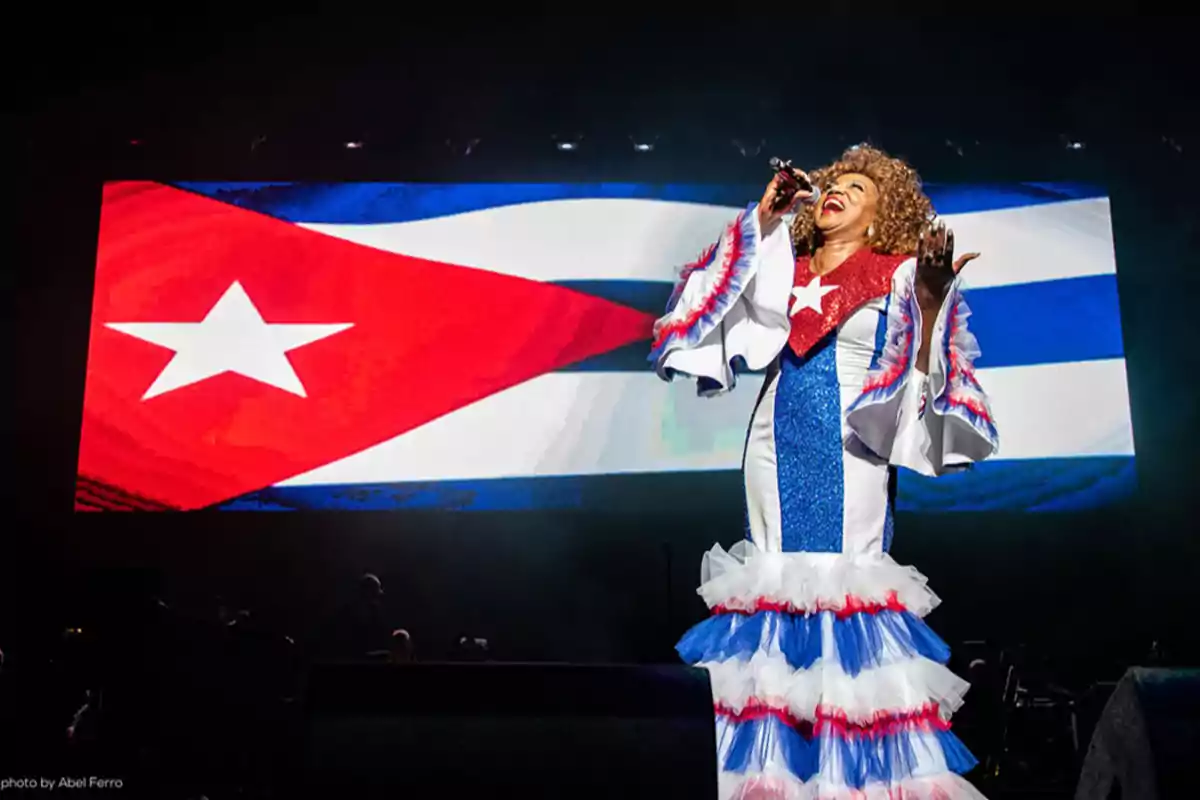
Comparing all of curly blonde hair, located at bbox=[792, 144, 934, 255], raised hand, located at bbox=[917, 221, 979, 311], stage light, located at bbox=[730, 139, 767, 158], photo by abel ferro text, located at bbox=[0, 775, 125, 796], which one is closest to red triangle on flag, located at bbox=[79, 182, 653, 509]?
stage light, located at bbox=[730, 139, 767, 158]

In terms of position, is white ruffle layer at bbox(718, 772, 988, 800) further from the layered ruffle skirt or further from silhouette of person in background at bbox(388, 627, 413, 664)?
Answer: silhouette of person in background at bbox(388, 627, 413, 664)

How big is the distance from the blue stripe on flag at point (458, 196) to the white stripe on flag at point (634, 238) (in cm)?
3

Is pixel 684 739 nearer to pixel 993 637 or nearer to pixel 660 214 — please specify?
pixel 993 637

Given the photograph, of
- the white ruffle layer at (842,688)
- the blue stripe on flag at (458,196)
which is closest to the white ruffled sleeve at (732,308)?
the white ruffle layer at (842,688)

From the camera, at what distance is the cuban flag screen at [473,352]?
3400 millimetres

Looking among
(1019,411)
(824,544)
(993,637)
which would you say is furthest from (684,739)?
(1019,411)

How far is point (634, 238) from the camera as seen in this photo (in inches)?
142

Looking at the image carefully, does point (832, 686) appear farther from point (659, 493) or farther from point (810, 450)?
point (659, 493)

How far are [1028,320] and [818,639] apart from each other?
200 cm

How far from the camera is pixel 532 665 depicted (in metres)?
1.40

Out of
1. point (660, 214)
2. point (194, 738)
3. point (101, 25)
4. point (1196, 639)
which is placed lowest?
point (194, 738)

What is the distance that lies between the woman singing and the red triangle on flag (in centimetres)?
130

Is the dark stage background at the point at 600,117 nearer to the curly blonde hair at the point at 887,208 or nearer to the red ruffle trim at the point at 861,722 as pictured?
the curly blonde hair at the point at 887,208

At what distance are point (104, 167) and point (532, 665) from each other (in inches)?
120
